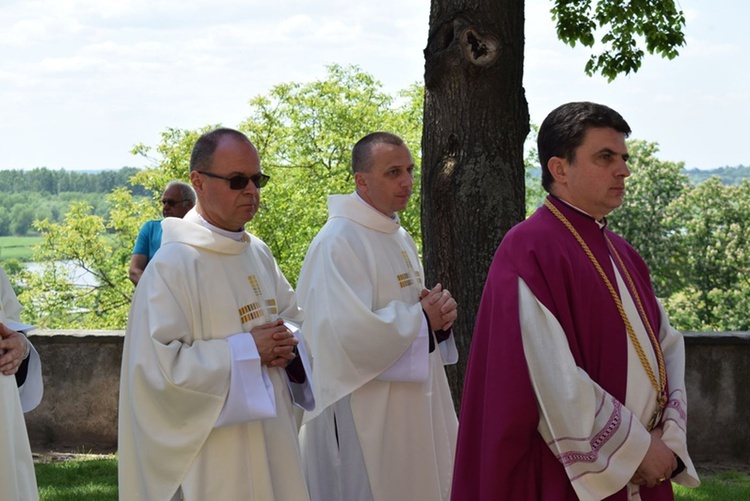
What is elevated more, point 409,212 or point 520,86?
point 520,86

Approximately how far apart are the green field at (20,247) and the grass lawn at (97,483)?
2072 centimetres

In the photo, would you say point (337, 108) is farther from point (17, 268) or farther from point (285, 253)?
point (17, 268)

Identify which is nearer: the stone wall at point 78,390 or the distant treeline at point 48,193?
the stone wall at point 78,390

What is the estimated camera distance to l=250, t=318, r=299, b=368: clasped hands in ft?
13.7

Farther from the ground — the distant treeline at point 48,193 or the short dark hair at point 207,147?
the short dark hair at point 207,147

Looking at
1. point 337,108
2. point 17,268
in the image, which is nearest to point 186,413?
point 337,108

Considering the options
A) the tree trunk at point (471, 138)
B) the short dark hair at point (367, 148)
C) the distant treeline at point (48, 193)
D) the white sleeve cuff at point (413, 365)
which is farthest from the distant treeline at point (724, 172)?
the white sleeve cuff at point (413, 365)

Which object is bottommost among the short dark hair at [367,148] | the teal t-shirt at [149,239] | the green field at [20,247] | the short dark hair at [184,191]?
the green field at [20,247]

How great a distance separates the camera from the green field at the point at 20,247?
27.3 meters

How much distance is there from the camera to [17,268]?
93.5 feet

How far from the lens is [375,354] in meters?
5.18

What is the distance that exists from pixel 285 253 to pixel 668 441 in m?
22.0

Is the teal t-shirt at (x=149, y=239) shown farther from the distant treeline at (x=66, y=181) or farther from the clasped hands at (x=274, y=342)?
the distant treeline at (x=66, y=181)

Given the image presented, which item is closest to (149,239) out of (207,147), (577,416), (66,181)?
(207,147)
